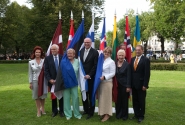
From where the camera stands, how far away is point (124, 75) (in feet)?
23.2

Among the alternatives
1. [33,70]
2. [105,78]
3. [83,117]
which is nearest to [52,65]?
[33,70]

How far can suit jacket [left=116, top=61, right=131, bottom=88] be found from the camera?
6.91 metres

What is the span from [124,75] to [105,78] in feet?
2.05

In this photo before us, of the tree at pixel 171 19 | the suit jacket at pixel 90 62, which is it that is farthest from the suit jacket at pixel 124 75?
the tree at pixel 171 19

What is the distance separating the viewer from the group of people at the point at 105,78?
6.91m

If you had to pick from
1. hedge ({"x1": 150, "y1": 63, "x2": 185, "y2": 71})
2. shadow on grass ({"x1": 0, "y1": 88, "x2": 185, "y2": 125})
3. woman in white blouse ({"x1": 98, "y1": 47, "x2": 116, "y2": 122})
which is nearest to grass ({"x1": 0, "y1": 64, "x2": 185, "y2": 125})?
shadow on grass ({"x1": 0, "y1": 88, "x2": 185, "y2": 125})

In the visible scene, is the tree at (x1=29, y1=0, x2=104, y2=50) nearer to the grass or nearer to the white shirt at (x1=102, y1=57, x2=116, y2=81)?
the grass

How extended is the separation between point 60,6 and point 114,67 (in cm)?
2232

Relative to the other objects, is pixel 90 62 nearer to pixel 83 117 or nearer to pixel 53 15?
pixel 83 117

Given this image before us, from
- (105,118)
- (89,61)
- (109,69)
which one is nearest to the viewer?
(109,69)

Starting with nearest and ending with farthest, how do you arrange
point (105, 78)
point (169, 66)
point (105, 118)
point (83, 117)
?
point (105, 78)
point (105, 118)
point (83, 117)
point (169, 66)

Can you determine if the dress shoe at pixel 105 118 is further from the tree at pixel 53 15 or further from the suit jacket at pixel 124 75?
the tree at pixel 53 15

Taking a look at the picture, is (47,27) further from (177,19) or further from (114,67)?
(114,67)

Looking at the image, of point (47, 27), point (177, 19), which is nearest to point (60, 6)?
point (47, 27)
